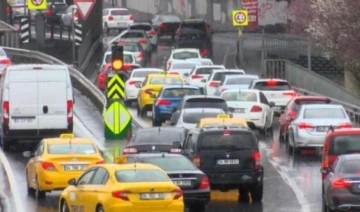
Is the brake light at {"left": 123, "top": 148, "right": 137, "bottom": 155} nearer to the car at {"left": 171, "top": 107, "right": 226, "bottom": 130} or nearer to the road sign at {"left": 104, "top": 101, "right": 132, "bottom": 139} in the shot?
the car at {"left": 171, "top": 107, "right": 226, "bottom": 130}

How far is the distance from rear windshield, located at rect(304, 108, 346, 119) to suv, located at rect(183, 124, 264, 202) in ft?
32.8

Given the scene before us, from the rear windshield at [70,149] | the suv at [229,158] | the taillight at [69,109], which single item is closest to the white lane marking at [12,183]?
the rear windshield at [70,149]

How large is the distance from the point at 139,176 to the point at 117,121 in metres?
18.3

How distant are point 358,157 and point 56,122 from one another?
15975 millimetres

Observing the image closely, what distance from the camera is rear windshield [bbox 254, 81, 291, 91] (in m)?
51.3

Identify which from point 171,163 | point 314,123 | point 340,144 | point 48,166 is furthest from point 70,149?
point 314,123

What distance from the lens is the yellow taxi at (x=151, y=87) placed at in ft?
167

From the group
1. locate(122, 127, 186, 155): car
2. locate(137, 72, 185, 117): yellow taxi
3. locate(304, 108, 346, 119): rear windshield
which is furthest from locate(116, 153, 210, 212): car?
locate(137, 72, 185, 117): yellow taxi

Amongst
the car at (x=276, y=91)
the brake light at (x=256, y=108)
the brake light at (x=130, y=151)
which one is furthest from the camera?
the car at (x=276, y=91)

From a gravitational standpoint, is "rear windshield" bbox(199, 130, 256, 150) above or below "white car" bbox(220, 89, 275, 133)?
above

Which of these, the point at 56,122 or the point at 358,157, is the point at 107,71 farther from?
the point at 358,157

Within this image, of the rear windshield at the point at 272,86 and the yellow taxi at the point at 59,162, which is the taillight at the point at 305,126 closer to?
the yellow taxi at the point at 59,162

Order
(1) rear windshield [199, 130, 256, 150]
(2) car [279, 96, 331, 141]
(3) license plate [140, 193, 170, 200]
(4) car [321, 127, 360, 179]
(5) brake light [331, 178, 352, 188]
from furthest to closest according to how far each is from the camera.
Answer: (2) car [279, 96, 331, 141], (4) car [321, 127, 360, 179], (1) rear windshield [199, 130, 256, 150], (5) brake light [331, 178, 352, 188], (3) license plate [140, 193, 170, 200]

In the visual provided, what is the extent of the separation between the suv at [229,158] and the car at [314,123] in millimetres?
9164
